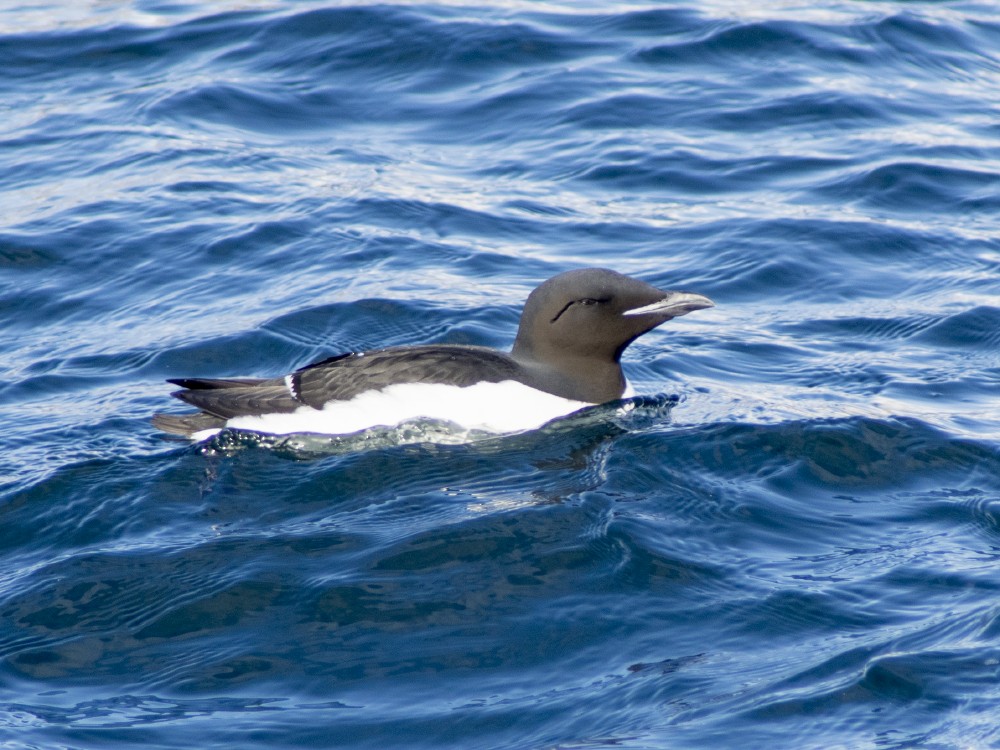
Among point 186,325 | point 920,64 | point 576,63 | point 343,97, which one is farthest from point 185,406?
point 920,64

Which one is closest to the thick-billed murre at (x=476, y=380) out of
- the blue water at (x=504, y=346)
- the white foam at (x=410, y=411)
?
the white foam at (x=410, y=411)

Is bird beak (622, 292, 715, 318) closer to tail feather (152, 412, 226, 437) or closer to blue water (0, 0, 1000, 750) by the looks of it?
blue water (0, 0, 1000, 750)

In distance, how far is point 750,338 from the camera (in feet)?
29.6

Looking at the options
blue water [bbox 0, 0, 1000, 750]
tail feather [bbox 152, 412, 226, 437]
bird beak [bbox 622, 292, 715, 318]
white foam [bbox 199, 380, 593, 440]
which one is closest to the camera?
blue water [bbox 0, 0, 1000, 750]

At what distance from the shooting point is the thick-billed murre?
23.6 ft

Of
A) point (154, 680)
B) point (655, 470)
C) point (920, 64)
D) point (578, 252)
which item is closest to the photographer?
point (154, 680)

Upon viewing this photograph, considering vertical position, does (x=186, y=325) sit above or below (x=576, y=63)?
below

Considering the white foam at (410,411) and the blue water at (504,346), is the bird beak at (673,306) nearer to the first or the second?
the blue water at (504,346)

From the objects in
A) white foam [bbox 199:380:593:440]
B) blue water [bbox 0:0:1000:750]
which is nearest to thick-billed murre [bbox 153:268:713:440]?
white foam [bbox 199:380:593:440]

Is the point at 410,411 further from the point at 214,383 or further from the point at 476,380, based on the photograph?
the point at 214,383

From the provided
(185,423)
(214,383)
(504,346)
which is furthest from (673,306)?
(185,423)

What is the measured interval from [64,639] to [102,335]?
3.78m

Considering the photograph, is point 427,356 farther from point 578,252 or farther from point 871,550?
point 578,252

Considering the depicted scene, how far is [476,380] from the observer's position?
23.7 feet
